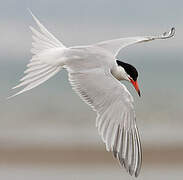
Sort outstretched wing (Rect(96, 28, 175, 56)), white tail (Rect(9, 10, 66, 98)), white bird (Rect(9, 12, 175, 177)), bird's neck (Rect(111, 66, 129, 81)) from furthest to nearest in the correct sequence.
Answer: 1. outstretched wing (Rect(96, 28, 175, 56))
2. bird's neck (Rect(111, 66, 129, 81))
3. white tail (Rect(9, 10, 66, 98))
4. white bird (Rect(9, 12, 175, 177))

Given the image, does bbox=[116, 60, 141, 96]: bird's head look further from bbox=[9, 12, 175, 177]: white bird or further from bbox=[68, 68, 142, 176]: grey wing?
bbox=[68, 68, 142, 176]: grey wing

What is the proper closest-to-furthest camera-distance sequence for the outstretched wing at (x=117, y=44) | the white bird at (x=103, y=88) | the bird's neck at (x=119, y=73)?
the white bird at (x=103, y=88), the bird's neck at (x=119, y=73), the outstretched wing at (x=117, y=44)

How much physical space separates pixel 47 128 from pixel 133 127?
19.4 feet

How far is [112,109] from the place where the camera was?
6.84 m

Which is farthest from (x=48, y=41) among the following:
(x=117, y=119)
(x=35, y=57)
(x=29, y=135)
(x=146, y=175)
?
(x=29, y=135)

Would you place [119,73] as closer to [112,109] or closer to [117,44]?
[117,44]

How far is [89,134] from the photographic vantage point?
12.6 m

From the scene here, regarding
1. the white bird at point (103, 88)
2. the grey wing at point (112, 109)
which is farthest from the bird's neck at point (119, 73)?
the grey wing at point (112, 109)

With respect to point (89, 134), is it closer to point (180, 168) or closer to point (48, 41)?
point (180, 168)

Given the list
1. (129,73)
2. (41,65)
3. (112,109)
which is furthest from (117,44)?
(112,109)

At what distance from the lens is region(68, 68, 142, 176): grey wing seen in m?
6.74

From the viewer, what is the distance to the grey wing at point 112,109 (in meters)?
6.74

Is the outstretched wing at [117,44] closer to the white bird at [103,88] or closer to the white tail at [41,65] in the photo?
the white bird at [103,88]

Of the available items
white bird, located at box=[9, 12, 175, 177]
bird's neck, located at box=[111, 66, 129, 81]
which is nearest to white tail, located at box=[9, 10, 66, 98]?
white bird, located at box=[9, 12, 175, 177]
